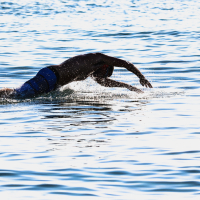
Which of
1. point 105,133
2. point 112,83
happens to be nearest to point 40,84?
point 112,83

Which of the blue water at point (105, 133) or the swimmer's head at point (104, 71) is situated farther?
the swimmer's head at point (104, 71)

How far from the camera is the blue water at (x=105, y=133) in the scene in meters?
6.02

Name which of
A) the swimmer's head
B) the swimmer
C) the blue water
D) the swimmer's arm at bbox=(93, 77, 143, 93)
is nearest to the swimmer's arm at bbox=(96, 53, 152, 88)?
the swimmer

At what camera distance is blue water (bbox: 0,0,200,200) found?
6.02 m

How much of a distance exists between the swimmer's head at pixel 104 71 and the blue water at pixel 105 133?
497 mm

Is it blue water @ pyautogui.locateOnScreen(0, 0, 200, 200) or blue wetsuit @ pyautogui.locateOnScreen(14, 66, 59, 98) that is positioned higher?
blue wetsuit @ pyautogui.locateOnScreen(14, 66, 59, 98)

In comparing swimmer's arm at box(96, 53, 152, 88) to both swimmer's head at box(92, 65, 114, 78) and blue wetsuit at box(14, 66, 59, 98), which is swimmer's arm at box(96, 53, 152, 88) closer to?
swimmer's head at box(92, 65, 114, 78)

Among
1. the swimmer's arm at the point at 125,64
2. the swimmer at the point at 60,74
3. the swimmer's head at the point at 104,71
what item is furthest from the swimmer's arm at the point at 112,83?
the swimmer's arm at the point at 125,64

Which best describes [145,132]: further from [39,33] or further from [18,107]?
[39,33]

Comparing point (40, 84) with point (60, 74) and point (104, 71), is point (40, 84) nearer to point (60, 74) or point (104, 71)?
point (60, 74)

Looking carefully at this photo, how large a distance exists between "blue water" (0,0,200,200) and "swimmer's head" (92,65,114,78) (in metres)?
0.50

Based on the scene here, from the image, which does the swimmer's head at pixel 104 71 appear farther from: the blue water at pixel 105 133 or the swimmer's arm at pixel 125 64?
the blue water at pixel 105 133

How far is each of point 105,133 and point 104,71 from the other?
125 inches

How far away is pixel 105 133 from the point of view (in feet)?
26.9
